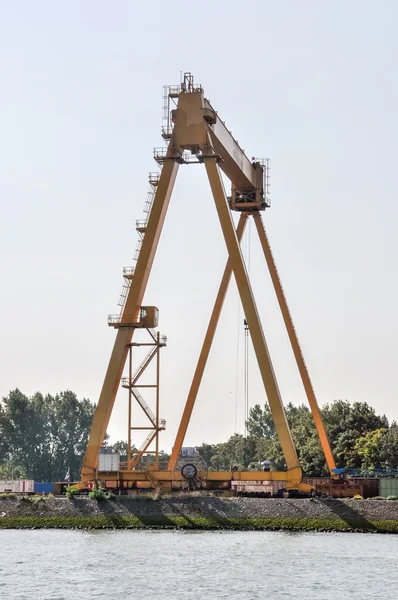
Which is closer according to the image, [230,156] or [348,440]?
[230,156]

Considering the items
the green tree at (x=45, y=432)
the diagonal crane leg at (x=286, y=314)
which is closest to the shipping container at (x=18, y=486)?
the diagonal crane leg at (x=286, y=314)

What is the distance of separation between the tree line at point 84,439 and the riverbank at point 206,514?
27.3m

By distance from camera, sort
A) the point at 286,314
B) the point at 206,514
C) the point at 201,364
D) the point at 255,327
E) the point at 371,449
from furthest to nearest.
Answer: the point at 371,449 → the point at 286,314 → the point at 201,364 → the point at 255,327 → the point at 206,514

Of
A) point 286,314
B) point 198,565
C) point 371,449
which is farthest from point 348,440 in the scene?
point 198,565

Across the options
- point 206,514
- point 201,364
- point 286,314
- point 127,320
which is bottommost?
point 206,514

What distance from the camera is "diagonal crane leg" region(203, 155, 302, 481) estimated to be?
149 feet

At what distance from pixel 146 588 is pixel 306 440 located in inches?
2156

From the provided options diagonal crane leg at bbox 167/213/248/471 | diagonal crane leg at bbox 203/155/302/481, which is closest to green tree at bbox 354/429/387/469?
diagonal crane leg at bbox 167/213/248/471

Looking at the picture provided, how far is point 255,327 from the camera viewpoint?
45781 millimetres

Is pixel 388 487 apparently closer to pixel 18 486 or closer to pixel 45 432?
pixel 18 486

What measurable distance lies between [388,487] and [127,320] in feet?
42.2

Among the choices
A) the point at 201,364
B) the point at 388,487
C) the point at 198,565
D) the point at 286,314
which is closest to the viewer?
the point at 198,565

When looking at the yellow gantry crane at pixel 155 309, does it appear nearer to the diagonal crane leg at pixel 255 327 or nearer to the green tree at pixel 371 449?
the diagonal crane leg at pixel 255 327

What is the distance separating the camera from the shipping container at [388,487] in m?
46.2
